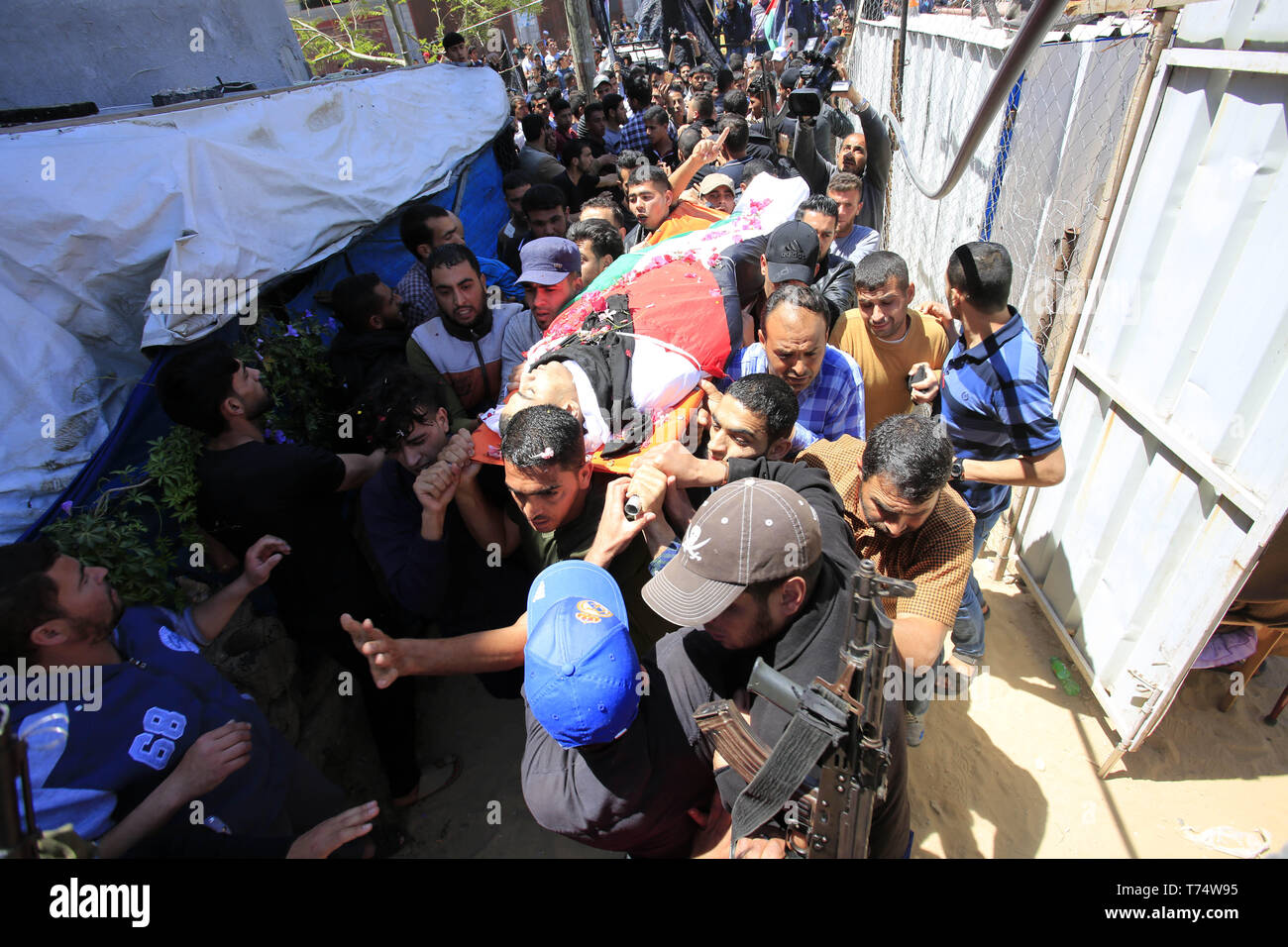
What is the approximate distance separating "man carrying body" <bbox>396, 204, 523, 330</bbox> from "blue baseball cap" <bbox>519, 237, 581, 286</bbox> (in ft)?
1.61

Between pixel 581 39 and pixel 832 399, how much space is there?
10.5 meters

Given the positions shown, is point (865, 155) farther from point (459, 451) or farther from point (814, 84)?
point (459, 451)

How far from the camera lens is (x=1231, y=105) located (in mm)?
2078

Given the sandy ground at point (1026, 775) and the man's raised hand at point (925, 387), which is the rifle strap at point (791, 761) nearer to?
the sandy ground at point (1026, 775)

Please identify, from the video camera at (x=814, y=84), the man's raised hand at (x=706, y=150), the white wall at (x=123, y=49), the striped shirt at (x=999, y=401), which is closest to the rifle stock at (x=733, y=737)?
the striped shirt at (x=999, y=401)

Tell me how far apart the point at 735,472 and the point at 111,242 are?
8.97 feet

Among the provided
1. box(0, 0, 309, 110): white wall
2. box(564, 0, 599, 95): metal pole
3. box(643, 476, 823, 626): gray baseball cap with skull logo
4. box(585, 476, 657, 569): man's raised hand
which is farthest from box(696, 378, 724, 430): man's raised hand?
box(564, 0, 599, 95): metal pole

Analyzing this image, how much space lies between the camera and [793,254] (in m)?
3.19

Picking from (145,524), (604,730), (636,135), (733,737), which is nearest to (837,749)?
(733,737)

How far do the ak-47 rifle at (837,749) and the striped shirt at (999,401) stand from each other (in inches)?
63.8

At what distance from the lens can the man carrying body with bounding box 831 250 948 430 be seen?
288 cm

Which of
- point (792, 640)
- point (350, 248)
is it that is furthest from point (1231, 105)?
point (350, 248)

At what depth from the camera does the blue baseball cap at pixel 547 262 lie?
316cm

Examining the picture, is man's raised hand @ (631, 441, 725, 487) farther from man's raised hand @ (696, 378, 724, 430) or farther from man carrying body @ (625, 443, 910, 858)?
man carrying body @ (625, 443, 910, 858)
